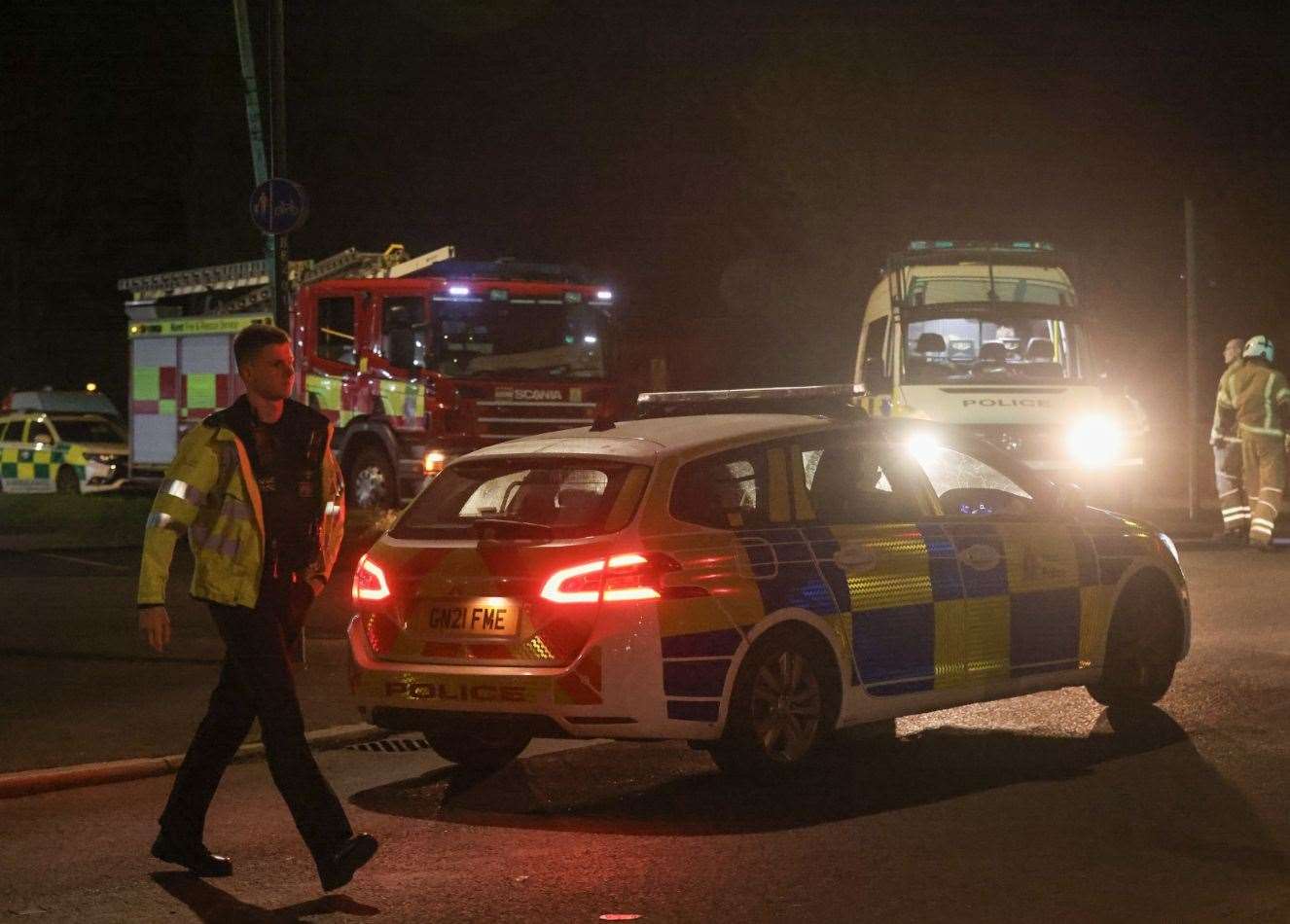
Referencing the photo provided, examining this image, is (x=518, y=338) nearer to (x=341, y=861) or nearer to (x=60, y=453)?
(x=60, y=453)

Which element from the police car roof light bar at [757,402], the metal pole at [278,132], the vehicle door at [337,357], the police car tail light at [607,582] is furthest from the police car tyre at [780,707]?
the vehicle door at [337,357]

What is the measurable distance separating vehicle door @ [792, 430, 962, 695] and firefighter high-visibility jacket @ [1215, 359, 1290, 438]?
9806 millimetres

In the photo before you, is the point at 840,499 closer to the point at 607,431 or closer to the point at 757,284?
the point at 607,431

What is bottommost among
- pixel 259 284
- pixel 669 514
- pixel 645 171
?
pixel 669 514

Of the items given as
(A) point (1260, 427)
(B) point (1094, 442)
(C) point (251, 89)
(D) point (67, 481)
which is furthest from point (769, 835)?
(D) point (67, 481)

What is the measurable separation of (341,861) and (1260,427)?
1289cm

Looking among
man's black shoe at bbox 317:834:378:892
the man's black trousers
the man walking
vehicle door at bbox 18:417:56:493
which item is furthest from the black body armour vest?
vehicle door at bbox 18:417:56:493

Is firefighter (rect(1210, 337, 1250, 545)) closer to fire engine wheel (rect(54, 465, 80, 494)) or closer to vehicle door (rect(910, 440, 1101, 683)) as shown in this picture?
vehicle door (rect(910, 440, 1101, 683))

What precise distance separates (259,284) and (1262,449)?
12.1 metres

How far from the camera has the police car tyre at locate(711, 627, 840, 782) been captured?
716 centimetres

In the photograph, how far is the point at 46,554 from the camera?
60.8ft

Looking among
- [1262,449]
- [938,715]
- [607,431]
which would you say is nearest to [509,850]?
[607,431]

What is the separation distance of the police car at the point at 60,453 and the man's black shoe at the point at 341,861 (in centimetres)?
2413

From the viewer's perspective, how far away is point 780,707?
7344 millimetres
